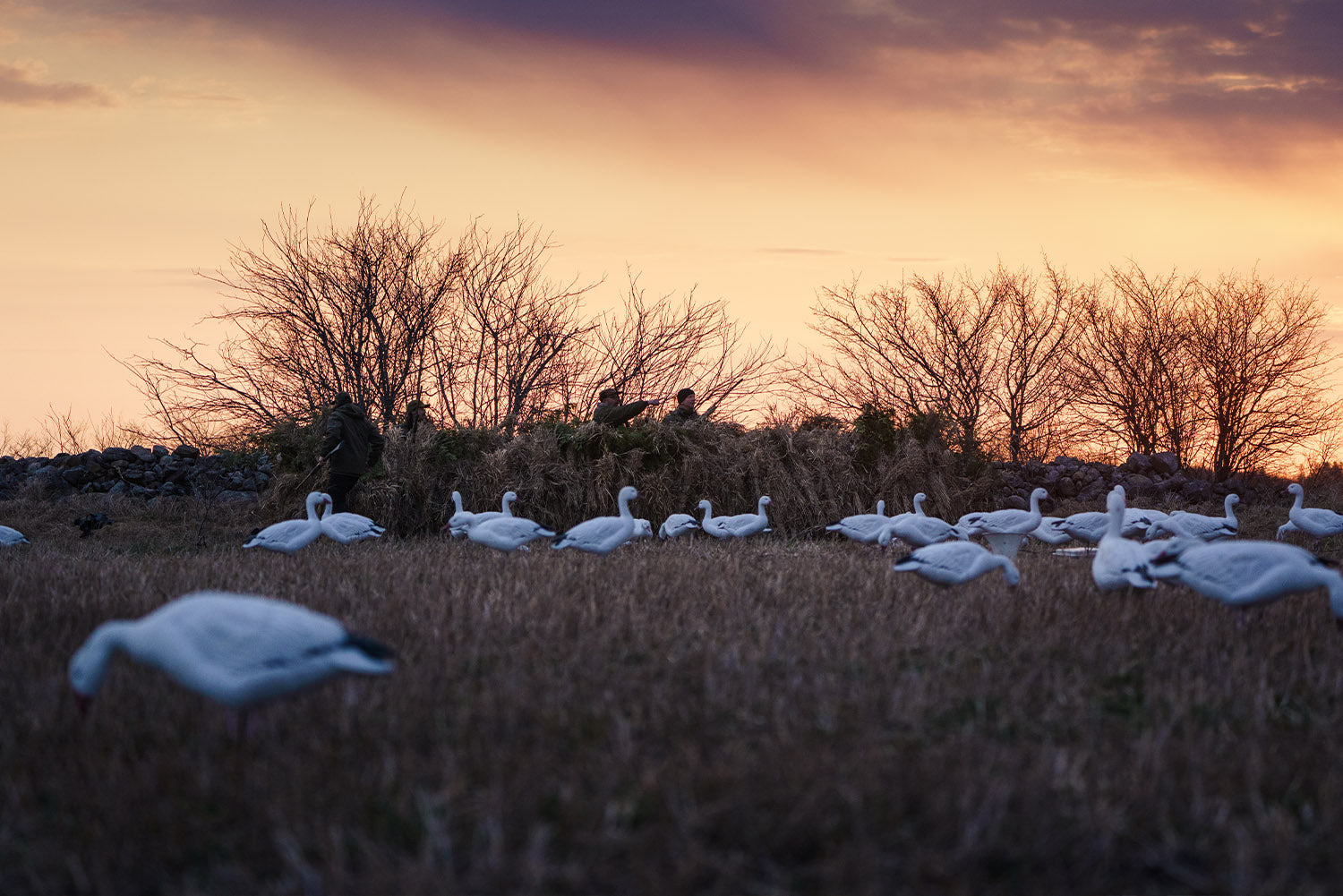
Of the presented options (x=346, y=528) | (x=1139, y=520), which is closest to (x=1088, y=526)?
(x=1139, y=520)

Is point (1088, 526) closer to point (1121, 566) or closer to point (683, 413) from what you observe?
point (1121, 566)

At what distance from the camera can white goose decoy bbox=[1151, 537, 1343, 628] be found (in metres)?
6.86

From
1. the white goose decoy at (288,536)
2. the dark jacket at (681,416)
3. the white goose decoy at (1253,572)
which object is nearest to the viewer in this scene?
the white goose decoy at (1253,572)

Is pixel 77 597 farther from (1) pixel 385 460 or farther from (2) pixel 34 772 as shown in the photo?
(1) pixel 385 460

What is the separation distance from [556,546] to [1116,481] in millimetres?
18217

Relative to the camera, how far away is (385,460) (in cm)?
1723

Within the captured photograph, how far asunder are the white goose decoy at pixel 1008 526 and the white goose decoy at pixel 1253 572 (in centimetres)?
584

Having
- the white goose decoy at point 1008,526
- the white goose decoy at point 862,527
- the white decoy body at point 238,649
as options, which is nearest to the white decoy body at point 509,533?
the white goose decoy at point 862,527

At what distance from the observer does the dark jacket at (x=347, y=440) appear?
53.6ft

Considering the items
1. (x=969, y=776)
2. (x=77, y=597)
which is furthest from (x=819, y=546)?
(x=969, y=776)

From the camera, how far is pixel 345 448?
54.3ft

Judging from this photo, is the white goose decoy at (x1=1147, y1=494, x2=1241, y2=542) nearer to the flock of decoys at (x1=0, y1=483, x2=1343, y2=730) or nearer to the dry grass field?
the flock of decoys at (x1=0, y1=483, x2=1343, y2=730)

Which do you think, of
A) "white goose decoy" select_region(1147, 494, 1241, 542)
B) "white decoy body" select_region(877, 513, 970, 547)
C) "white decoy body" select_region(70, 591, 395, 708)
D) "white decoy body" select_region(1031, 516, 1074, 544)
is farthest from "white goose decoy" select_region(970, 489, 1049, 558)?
"white decoy body" select_region(70, 591, 395, 708)

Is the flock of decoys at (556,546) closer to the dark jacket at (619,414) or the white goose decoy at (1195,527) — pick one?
the white goose decoy at (1195,527)
